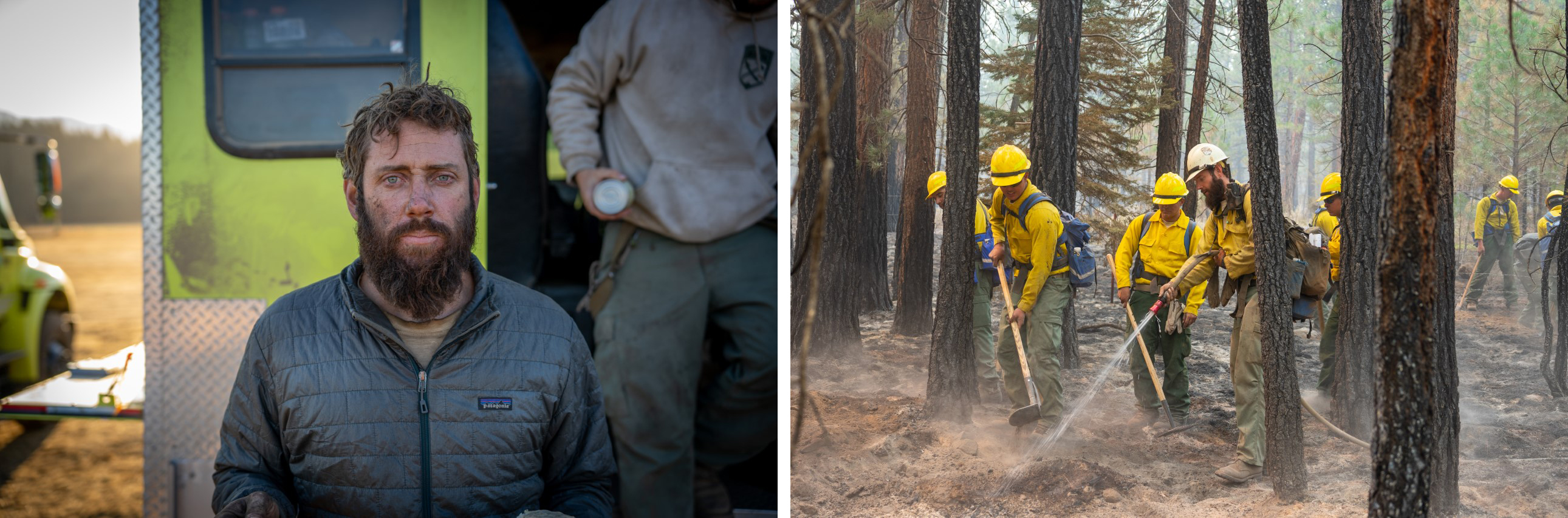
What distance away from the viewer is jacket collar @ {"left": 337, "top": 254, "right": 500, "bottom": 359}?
7.15 ft

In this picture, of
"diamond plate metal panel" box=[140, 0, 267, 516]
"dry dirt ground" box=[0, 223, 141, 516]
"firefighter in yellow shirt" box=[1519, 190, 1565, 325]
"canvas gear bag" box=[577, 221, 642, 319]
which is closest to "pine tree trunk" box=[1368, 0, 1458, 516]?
"canvas gear bag" box=[577, 221, 642, 319]

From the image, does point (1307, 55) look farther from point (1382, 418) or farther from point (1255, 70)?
point (1382, 418)

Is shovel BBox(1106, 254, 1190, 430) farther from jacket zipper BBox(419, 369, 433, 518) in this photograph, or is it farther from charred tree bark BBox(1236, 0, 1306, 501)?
jacket zipper BBox(419, 369, 433, 518)

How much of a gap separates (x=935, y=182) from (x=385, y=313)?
351 cm

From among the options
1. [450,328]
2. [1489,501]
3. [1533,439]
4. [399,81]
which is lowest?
[1489,501]

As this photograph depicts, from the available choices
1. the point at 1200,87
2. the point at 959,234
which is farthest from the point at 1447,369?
the point at 959,234

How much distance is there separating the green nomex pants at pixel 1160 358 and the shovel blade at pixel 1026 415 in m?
0.61

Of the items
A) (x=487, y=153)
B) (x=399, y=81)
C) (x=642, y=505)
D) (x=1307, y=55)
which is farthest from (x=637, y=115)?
(x=1307, y=55)

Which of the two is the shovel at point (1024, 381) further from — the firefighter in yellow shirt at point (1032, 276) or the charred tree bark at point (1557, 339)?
the charred tree bark at point (1557, 339)

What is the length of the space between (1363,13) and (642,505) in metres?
4.18

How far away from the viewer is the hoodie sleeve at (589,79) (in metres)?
2.59

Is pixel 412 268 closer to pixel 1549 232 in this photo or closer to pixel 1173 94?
pixel 1173 94

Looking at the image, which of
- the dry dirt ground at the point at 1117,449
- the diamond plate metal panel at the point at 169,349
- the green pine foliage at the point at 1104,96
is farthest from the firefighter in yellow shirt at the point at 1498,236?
the diamond plate metal panel at the point at 169,349

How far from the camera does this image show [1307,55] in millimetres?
4469
